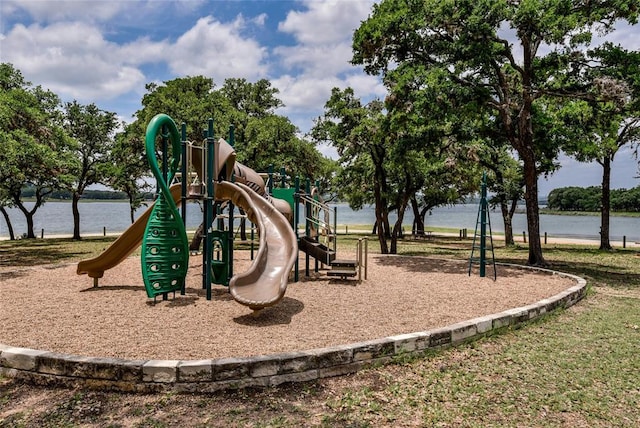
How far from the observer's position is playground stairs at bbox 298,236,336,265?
12.1 m

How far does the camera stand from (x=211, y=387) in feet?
15.5

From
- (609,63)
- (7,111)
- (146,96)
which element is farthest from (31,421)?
(146,96)

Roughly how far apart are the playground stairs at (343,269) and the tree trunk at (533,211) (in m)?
A: 7.64

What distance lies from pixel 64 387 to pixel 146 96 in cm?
2787

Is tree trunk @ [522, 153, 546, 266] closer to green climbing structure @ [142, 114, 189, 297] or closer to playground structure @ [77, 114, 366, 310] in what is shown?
playground structure @ [77, 114, 366, 310]

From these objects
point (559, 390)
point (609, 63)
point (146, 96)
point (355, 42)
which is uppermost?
point (146, 96)

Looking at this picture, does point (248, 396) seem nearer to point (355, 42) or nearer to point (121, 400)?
point (121, 400)

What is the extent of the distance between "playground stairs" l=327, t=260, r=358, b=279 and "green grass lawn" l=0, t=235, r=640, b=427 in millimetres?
4988

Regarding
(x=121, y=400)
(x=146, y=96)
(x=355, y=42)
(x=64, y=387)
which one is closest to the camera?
(x=121, y=400)

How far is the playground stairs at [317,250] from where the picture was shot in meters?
12.1

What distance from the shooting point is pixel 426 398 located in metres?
4.64

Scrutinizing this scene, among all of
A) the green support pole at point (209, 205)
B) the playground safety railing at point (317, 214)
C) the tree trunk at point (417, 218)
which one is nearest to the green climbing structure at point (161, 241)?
the green support pole at point (209, 205)

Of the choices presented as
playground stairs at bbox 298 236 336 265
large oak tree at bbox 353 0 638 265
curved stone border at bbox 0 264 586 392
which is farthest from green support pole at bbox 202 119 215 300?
large oak tree at bbox 353 0 638 265

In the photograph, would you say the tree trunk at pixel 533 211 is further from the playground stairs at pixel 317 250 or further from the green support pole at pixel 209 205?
the green support pole at pixel 209 205
